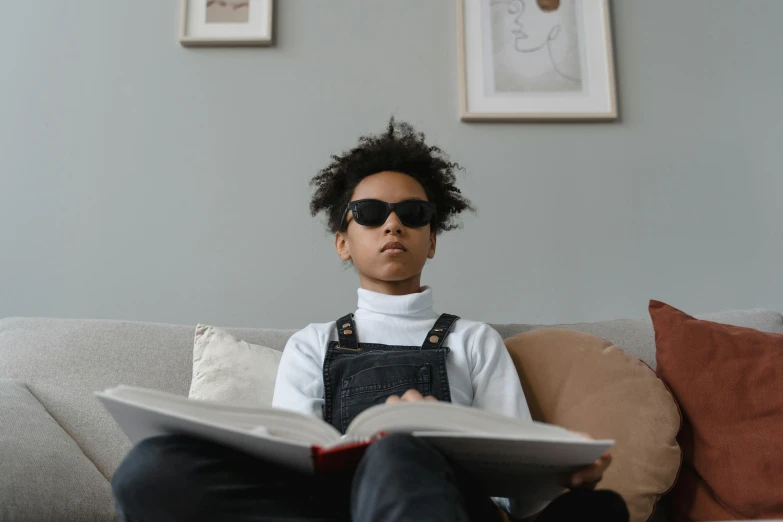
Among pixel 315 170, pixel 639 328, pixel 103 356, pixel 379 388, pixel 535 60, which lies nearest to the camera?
pixel 379 388

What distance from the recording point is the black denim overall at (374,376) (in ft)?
4.17

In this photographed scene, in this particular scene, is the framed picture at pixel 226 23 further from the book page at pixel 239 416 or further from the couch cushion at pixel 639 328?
the book page at pixel 239 416

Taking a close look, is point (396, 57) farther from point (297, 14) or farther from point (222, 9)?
point (222, 9)

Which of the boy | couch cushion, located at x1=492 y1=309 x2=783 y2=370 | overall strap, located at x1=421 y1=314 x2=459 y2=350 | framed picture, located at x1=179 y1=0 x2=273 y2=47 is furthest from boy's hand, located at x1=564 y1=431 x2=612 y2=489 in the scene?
framed picture, located at x1=179 y1=0 x2=273 y2=47

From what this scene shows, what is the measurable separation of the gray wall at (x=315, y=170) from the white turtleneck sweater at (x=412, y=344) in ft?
1.65

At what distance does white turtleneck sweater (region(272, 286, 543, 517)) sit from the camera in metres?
1.29

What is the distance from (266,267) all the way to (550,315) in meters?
0.80

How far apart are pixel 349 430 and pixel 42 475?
0.62m

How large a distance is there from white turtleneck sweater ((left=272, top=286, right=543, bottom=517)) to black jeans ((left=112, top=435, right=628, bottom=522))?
39cm

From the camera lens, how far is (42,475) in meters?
1.09

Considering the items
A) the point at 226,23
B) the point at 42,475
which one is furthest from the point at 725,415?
the point at 226,23

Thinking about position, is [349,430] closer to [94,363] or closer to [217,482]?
[217,482]

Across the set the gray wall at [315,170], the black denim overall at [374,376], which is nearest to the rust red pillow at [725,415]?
the black denim overall at [374,376]

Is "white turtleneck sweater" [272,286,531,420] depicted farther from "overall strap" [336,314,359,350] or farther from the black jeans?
the black jeans
